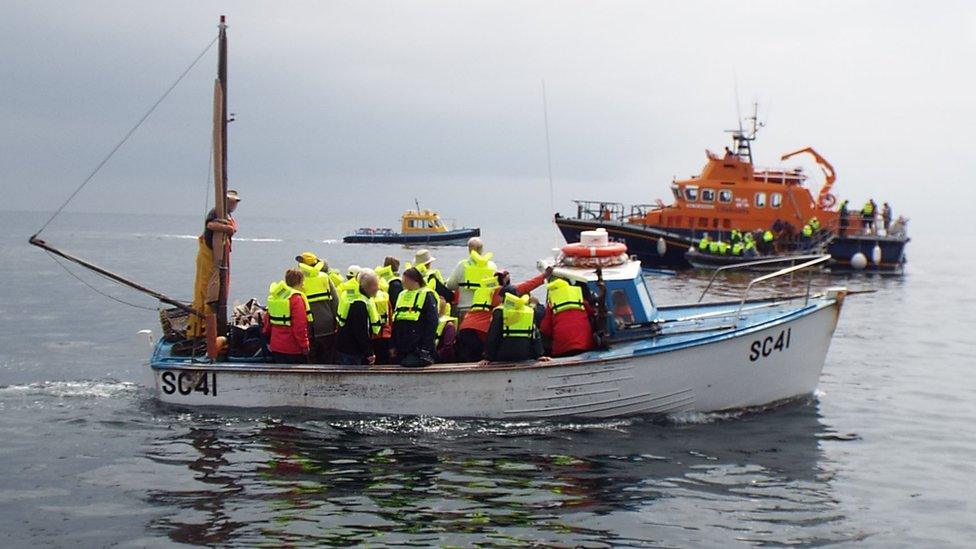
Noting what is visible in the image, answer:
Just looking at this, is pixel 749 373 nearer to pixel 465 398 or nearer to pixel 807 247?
pixel 465 398

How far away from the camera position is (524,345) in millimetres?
12391

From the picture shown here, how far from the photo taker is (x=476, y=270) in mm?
13289

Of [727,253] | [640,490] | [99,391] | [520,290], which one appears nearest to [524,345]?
[520,290]

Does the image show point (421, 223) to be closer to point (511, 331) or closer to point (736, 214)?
point (736, 214)

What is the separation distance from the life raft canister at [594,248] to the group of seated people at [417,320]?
0.45 meters

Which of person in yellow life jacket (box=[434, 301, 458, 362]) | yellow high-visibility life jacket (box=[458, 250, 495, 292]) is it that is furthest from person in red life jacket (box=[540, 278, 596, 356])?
person in yellow life jacket (box=[434, 301, 458, 362])

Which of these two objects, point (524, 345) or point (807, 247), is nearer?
point (524, 345)

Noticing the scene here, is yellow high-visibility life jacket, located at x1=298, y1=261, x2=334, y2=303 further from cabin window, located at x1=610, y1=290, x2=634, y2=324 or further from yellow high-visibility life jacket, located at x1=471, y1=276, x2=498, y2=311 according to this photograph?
cabin window, located at x1=610, y1=290, x2=634, y2=324

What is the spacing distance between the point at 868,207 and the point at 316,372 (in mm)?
37852

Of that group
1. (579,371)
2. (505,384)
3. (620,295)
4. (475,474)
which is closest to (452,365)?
(505,384)

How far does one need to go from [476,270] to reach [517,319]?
122 centimetres

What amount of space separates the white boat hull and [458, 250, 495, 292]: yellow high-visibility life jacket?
1.33m

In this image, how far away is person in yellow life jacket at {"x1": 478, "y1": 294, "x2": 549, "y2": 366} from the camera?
12312 mm

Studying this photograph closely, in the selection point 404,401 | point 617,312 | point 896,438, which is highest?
point 617,312
